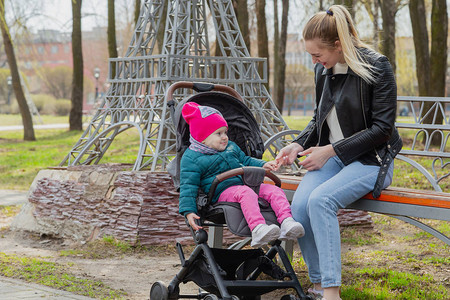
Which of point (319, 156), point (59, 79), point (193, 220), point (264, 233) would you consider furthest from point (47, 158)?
point (59, 79)

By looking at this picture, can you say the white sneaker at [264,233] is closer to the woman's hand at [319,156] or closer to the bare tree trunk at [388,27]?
the woman's hand at [319,156]

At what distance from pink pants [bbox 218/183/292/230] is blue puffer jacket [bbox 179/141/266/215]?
4.7 inches

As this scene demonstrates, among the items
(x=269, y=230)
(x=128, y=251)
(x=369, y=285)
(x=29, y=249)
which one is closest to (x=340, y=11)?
(x=269, y=230)

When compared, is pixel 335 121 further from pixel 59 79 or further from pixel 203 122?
pixel 59 79

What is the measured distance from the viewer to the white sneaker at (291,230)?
3.89 meters

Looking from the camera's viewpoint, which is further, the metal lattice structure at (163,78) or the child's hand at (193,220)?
the metal lattice structure at (163,78)

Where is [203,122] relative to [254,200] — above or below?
above

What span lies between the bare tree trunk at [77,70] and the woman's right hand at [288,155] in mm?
16174

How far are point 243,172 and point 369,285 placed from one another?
1716mm

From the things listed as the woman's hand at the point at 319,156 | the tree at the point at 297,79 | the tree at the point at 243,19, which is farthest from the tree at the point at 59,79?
the woman's hand at the point at 319,156

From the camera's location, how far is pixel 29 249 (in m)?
6.97

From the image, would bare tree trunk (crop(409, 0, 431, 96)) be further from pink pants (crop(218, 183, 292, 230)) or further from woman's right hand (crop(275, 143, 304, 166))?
pink pants (crop(218, 183, 292, 230))

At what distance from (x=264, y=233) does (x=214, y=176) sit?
0.65 meters

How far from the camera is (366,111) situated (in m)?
4.17
